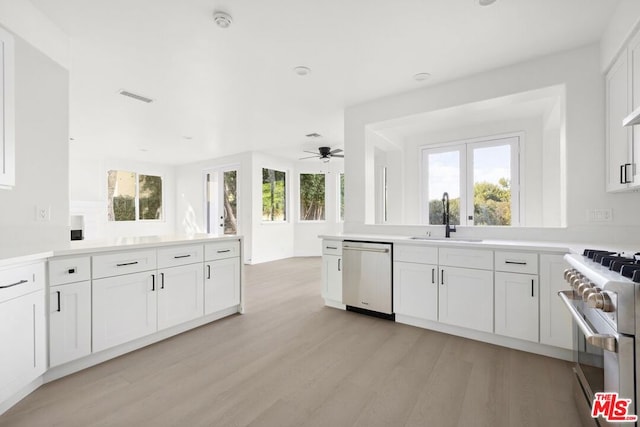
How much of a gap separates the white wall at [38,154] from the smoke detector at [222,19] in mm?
1355

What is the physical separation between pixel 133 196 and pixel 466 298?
28.0 feet

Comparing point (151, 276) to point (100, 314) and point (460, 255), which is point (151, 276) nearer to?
point (100, 314)

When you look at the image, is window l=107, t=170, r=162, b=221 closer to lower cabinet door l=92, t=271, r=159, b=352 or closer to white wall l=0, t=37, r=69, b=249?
white wall l=0, t=37, r=69, b=249

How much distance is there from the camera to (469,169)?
4891 mm

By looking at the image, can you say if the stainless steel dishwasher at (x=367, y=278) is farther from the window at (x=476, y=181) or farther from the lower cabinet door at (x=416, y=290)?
the window at (x=476, y=181)

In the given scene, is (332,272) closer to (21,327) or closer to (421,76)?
(421,76)

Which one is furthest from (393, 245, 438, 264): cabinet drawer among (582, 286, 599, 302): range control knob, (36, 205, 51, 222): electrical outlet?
(36, 205, 51, 222): electrical outlet

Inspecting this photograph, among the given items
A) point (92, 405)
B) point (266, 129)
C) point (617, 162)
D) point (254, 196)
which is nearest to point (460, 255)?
point (617, 162)

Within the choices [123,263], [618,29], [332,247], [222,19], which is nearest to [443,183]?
[332,247]

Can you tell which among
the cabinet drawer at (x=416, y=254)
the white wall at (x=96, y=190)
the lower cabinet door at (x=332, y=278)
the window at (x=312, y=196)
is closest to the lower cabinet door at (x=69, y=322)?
the lower cabinet door at (x=332, y=278)

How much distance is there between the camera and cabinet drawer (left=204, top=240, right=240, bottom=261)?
3.15 meters

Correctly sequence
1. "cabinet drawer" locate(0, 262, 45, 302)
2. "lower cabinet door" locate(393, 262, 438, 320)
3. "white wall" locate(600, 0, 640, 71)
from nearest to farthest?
"cabinet drawer" locate(0, 262, 45, 302) < "white wall" locate(600, 0, 640, 71) < "lower cabinet door" locate(393, 262, 438, 320)

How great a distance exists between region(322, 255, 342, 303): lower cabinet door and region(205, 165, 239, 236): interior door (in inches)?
171

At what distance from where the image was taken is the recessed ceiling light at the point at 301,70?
3035mm
